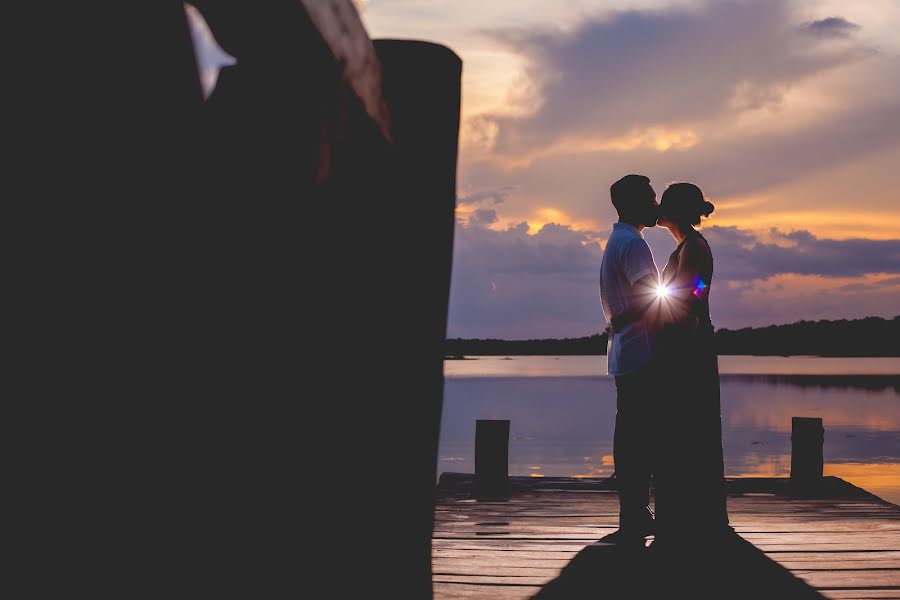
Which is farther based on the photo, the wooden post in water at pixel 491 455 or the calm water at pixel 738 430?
the calm water at pixel 738 430

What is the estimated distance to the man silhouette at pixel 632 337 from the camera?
4.25 meters

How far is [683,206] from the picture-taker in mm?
4441

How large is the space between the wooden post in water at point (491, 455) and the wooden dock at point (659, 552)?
0.25m

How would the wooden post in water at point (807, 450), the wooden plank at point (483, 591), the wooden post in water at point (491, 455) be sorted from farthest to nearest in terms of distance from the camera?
1. the wooden post in water at point (807, 450)
2. the wooden post in water at point (491, 455)
3. the wooden plank at point (483, 591)

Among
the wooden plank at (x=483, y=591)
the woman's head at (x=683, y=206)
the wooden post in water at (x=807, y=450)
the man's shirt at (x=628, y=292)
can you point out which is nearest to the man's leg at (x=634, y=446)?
the man's shirt at (x=628, y=292)

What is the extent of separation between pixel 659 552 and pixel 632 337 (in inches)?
47.4

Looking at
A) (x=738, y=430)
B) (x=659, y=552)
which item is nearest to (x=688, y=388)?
(x=659, y=552)

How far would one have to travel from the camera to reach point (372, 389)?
4.83ft

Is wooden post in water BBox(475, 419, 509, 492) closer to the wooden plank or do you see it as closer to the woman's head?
the wooden plank

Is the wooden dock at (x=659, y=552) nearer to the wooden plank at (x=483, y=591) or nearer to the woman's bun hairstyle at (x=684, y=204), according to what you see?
the wooden plank at (x=483, y=591)

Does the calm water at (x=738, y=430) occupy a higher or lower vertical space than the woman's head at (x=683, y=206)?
lower

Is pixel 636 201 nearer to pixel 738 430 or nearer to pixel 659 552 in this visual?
pixel 659 552

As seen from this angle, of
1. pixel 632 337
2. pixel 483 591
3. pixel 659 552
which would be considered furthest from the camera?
pixel 659 552

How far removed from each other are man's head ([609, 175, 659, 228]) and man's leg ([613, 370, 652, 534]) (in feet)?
2.79
